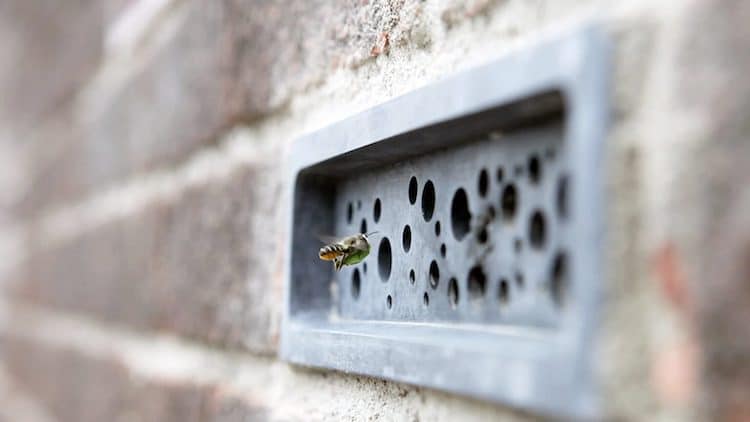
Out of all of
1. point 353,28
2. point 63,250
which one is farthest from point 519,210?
point 63,250

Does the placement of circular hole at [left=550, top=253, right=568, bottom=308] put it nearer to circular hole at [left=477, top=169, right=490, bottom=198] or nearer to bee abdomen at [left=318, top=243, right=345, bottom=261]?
circular hole at [left=477, top=169, right=490, bottom=198]

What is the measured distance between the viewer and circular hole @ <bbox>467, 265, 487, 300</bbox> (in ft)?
1.23

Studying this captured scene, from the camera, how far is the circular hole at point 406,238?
0.44 metres

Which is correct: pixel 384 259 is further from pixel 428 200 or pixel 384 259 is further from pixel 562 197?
pixel 562 197

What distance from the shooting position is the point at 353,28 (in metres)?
0.50

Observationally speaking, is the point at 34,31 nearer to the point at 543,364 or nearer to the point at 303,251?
the point at 303,251

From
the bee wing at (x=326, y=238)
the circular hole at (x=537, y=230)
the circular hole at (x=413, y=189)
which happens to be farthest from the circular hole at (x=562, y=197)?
the bee wing at (x=326, y=238)

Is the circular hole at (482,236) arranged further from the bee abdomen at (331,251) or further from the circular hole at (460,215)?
the bee abdomen at (331,251)

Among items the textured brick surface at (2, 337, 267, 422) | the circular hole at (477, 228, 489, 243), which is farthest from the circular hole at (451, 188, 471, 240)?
the textured brick surface at (2, 337, 267, 422)

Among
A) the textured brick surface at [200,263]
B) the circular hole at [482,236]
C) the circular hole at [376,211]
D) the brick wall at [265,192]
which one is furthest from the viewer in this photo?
the textured brick surface at [200,263]

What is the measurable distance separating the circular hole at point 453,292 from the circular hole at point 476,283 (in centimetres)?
1

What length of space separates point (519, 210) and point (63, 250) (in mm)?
1170

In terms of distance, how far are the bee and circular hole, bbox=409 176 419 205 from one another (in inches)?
1.9

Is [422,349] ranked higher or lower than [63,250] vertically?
lower
